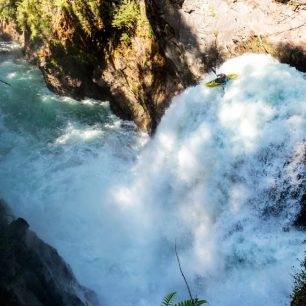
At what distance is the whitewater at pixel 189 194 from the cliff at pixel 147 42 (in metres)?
0.61

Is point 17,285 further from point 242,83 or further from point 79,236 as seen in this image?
point 242,83

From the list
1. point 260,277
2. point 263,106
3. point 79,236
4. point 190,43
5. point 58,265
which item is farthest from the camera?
point 190,43

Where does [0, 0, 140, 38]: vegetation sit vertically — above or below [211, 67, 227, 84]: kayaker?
above

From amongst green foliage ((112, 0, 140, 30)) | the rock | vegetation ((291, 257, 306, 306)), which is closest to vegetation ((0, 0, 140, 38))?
green foliage ((112, 0, 140, 30))

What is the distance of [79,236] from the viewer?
10453 mm

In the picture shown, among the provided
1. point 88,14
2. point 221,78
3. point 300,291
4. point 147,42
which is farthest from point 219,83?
point 88,14

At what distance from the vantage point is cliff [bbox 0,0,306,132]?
31.9 ft

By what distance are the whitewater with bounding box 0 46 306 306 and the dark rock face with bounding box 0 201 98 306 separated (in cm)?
124

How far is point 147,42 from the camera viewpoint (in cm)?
1269

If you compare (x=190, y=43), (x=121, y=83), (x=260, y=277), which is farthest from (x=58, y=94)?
(x=260, y=277)

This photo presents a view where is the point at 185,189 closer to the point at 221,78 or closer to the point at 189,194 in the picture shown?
the point at 189,194

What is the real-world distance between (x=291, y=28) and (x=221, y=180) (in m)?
4.05

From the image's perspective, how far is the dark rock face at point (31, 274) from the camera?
253 inches

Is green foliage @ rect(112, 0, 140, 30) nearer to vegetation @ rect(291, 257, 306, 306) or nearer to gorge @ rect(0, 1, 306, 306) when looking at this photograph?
gorge @ rect(0, 1, 306, 306)
